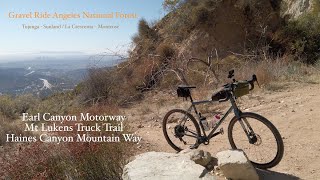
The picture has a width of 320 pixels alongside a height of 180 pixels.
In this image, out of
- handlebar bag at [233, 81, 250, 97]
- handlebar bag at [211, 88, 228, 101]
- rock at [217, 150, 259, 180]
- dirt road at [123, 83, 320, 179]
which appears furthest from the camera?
dirt road at [123, 83, 320, 179]

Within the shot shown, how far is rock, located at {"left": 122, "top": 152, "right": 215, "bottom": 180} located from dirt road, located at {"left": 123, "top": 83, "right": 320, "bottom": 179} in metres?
1.17

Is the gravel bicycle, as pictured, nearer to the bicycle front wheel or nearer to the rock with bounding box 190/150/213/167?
the bicycle front wheel

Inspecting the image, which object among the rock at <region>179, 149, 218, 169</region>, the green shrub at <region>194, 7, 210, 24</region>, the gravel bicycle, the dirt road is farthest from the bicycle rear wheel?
the green shrub at <region>194, 7, 210, 24</region>

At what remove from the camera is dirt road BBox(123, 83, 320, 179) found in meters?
4.15

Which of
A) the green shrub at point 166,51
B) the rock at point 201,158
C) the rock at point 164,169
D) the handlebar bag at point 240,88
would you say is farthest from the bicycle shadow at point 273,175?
the green shrub at point 166,51

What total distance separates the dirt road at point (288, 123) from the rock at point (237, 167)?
25.1 inches

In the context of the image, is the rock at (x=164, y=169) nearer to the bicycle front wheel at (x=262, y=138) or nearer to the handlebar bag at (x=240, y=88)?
the bicycle front wheel at (x=262, y=138)

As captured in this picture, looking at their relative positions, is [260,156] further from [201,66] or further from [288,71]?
[201,66]

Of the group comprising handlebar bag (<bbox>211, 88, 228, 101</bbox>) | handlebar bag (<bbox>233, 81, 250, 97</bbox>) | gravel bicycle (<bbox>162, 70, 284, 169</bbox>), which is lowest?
gravel bicycle (<bbox>162, 70, 284, 169</bbox>)

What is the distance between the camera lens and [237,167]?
3.52 metres

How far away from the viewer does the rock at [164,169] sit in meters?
3.27

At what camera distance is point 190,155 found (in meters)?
3.89

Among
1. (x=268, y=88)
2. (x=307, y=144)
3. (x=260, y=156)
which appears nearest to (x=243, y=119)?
(x=260, y=156)

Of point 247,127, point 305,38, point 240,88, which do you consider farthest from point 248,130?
point 305,38
